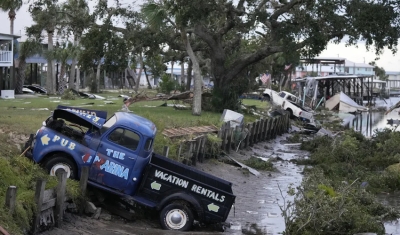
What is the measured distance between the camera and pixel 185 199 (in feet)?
47.4

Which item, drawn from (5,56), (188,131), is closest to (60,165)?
(188,131)

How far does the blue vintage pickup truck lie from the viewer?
14391mm

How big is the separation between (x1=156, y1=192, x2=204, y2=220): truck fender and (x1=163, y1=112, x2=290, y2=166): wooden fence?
4312 mm

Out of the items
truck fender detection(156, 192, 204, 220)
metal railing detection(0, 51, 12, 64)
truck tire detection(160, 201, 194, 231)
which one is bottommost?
truck tire detection(160, 201, 194, 231)

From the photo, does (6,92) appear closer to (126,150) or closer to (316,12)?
(316,12)

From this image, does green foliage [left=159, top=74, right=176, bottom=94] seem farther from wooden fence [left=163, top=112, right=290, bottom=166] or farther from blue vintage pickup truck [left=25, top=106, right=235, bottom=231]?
blue vintage pickup truck [left=25, top=106, right=235, bottom=231]

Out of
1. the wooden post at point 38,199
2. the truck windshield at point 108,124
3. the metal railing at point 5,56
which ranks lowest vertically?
the wooden post at point 38,199

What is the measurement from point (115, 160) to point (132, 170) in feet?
1.36

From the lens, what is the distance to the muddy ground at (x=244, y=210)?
13.8 m

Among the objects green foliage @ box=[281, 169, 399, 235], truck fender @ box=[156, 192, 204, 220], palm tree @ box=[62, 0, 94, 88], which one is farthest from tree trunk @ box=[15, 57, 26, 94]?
green foliage @ box=[281, 169, 399, 235]

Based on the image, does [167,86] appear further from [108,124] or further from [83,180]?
[83,180]

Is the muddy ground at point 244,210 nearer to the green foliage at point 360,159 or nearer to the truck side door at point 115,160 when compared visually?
the truck side door at point 115,160

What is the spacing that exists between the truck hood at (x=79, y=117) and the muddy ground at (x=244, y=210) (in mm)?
1988

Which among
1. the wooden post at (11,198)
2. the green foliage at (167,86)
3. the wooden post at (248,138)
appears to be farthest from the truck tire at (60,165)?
the green foliage at (167,86)
